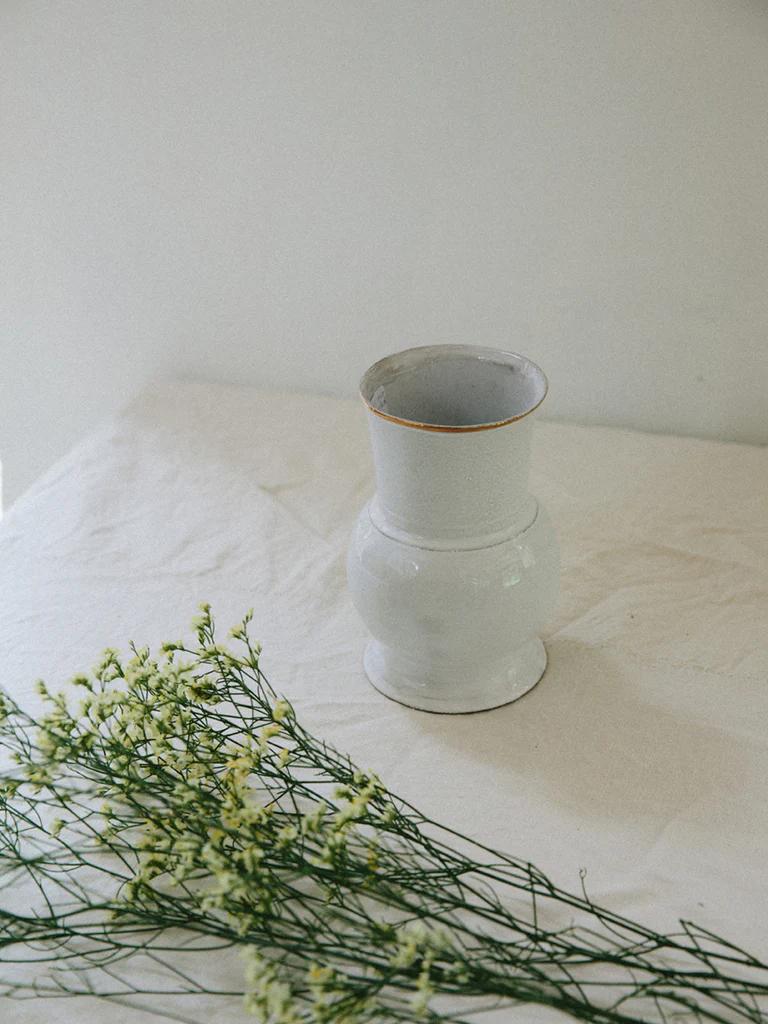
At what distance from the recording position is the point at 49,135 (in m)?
1.27

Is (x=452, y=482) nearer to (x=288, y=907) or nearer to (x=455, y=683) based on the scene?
(x=455, y=683)

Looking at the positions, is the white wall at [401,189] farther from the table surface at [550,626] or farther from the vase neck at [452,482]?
the vase neck at [452,482]

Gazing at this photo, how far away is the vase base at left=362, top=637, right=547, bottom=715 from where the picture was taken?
77cm

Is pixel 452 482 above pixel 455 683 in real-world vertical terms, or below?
above

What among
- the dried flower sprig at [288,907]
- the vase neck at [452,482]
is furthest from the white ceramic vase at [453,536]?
the dried flower sprig at [288,907]

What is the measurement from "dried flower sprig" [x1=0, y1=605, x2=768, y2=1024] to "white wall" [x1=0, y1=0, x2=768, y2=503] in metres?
0.62

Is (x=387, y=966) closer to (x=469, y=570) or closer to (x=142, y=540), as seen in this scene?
(x=469, y=570)

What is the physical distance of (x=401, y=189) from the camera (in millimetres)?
1134

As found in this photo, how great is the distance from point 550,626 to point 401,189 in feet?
1.75

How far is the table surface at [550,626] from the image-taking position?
2.18ft

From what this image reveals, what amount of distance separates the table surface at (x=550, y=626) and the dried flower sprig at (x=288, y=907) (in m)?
0.02

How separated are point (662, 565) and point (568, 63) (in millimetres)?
494

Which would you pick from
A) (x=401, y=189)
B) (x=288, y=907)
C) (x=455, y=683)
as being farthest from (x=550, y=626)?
(x=401, y=189)

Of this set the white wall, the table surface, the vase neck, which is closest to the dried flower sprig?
the table surface
